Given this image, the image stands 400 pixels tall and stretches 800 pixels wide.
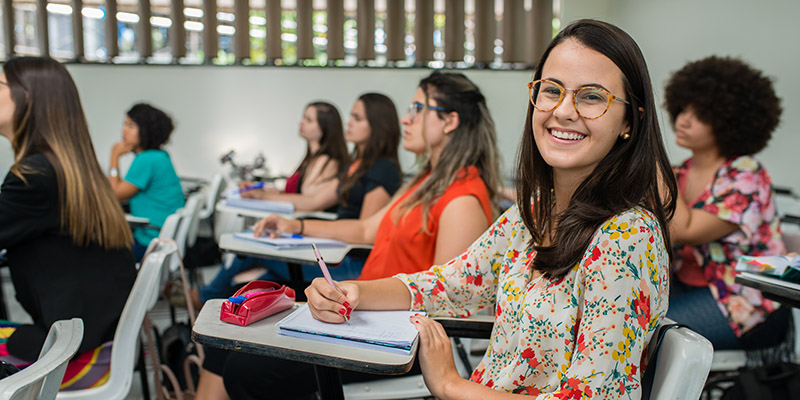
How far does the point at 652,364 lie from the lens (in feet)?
3.32

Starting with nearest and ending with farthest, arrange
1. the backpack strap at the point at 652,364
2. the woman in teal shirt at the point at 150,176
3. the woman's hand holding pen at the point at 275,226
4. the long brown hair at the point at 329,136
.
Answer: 1. the backpack strap at the point at 652,364
2. the woman's hand holding pen at the point at 275,226
3. the woman in teal shirt at the point at 150,176
4. the long brown hair at the point at 329,136

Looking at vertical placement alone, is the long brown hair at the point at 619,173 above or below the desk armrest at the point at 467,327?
above

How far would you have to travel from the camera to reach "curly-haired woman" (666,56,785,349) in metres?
1.87

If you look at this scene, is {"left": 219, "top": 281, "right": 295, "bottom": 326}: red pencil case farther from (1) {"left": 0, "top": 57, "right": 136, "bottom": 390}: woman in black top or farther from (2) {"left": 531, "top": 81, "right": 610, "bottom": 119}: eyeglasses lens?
(1) {"left": 0, "top": 57, "right": 136, "bottom": 390}: woman in black top

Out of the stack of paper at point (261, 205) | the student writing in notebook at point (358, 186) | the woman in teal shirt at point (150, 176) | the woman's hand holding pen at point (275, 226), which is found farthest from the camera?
the woman in teal shirt at point (150, 176)

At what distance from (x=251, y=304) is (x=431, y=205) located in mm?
873

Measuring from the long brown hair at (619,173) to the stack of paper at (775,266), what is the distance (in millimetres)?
731

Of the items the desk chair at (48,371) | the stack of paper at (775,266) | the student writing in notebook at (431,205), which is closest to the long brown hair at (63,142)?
the student writing in notebook at (431,205)

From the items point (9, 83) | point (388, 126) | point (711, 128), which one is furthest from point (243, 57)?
point (711, 128)

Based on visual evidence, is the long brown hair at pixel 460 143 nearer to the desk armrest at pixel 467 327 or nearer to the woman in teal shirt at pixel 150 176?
the desk armrest at pixel 467 327

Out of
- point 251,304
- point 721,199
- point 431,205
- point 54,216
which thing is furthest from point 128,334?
point 721,199

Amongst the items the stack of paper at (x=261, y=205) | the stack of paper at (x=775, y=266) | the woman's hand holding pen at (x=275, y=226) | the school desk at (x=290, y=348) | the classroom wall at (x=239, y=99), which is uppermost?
the classroom wall at (x=239, y=99)

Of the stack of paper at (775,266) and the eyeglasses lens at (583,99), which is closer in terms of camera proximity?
the eyeglasses lens at (583,99)

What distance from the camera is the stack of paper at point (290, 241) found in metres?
2.10
